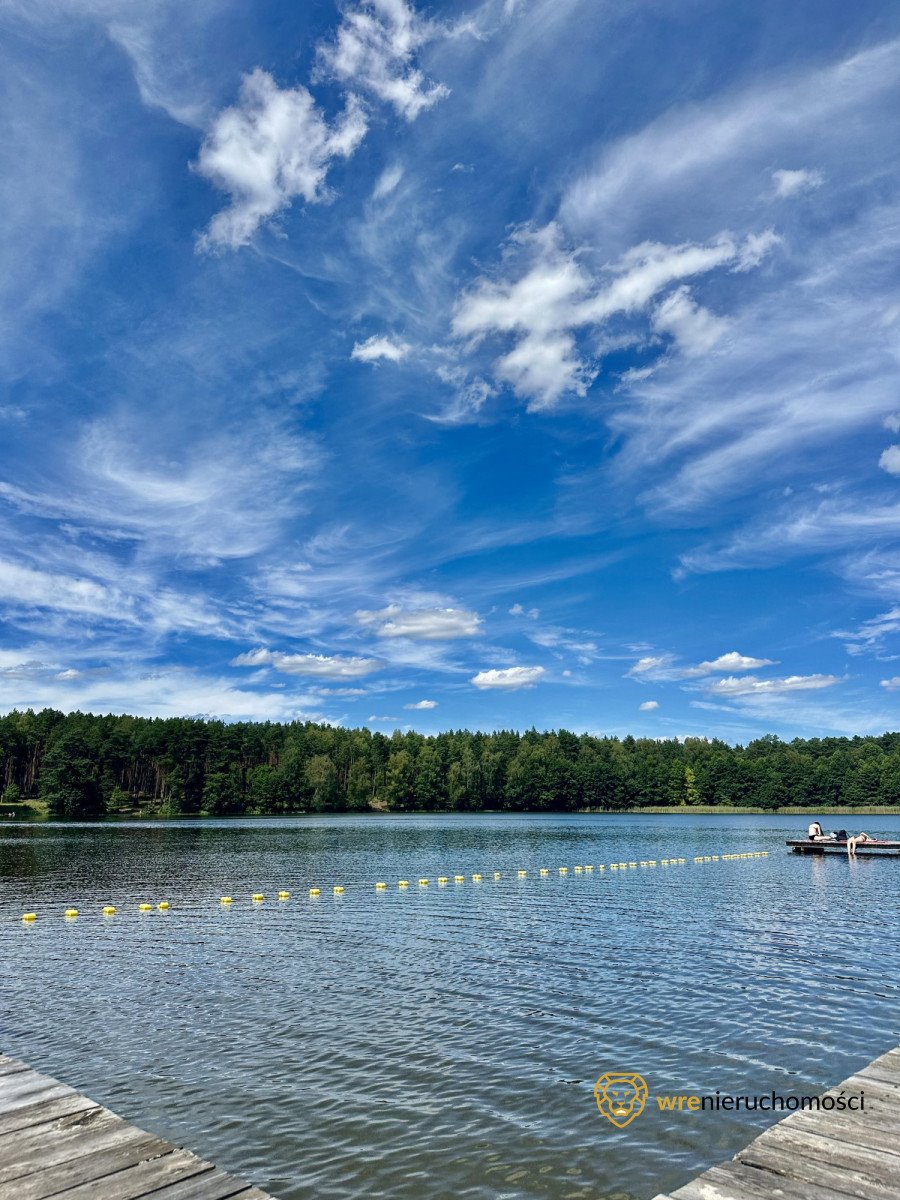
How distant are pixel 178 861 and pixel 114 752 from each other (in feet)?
386

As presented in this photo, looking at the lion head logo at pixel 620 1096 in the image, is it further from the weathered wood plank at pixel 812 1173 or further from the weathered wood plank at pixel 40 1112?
the weathered wood plank at pixel 40 1112

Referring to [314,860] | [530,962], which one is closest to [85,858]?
[314,860]

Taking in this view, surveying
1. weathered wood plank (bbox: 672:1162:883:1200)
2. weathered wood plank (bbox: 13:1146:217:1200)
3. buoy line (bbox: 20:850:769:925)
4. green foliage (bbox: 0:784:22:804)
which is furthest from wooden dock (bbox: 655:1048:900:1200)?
green foliage (bbox: 0:784:22:804)

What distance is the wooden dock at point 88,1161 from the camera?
314 inches

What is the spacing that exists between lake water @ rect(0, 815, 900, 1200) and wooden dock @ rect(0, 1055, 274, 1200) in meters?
3.41

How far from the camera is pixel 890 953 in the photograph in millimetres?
27219

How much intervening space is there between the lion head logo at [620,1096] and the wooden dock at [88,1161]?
8.12m

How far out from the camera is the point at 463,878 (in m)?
50.8

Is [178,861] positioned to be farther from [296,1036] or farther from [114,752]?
[114,752]

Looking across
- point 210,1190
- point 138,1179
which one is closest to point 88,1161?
point 138,1179

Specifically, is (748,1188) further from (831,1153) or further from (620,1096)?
(620,1096)

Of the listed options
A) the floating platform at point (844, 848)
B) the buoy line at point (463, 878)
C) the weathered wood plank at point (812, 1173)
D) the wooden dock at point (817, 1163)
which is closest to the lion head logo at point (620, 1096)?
the wooden dock at point (817, 1163)

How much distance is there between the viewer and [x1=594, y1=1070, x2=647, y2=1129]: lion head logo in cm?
1386

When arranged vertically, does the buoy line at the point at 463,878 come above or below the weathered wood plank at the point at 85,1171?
below
